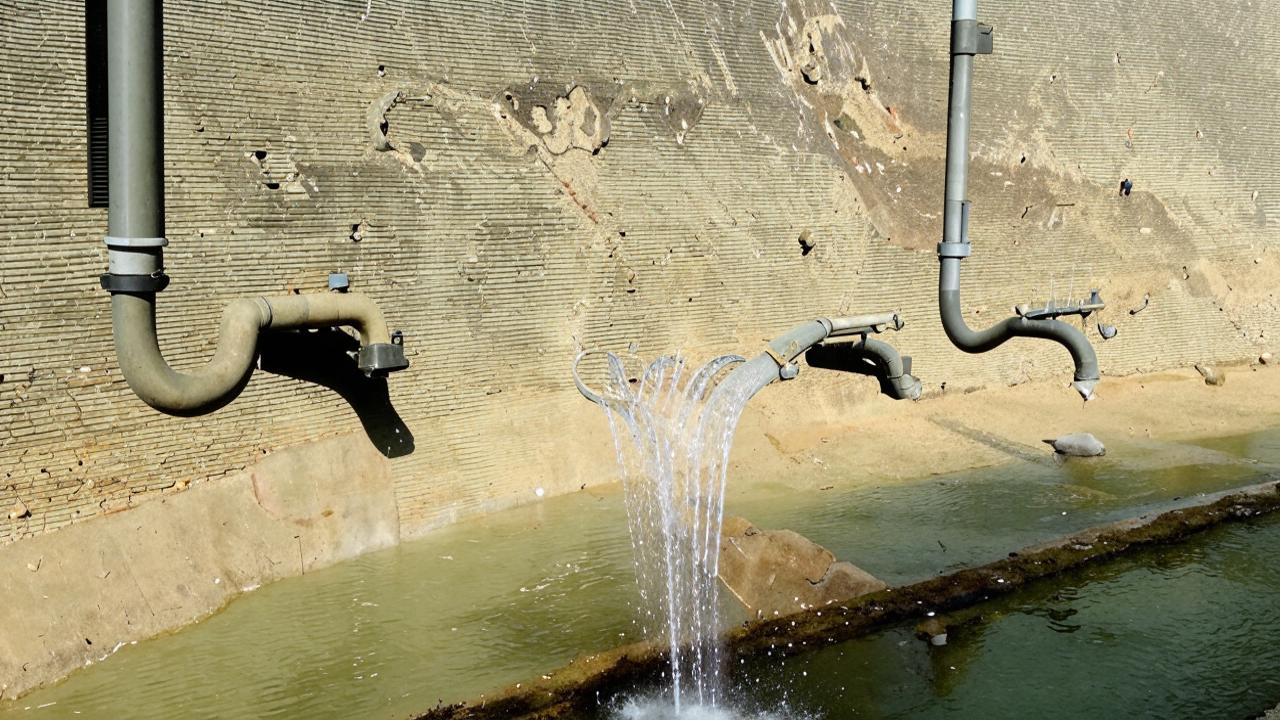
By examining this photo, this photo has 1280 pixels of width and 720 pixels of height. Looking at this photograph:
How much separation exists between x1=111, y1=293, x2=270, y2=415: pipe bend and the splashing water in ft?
8.59

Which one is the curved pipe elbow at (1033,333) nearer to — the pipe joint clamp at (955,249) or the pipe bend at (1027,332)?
the pipe bend at (1027,332)

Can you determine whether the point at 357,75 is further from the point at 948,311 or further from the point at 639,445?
the point at 948,311

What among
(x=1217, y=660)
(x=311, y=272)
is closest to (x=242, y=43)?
(x=311, y=272)

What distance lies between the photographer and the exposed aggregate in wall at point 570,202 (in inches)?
271

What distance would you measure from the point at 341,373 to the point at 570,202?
7.82 ft

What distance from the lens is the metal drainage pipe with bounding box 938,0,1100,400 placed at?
643cm

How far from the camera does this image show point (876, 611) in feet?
21.3

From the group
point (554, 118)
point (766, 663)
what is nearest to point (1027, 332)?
point (766, 663)

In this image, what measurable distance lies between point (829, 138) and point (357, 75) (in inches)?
184

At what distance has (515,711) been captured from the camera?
550 centimetres

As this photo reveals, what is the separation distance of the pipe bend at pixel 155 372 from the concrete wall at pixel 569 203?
1.48m

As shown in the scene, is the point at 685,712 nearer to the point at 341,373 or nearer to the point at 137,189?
the point at 137,189

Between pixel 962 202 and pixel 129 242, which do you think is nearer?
pixel 129 242

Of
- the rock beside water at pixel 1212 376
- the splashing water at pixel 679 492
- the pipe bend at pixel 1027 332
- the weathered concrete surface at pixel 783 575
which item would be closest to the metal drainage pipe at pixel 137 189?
the splashing water at pixel 679 492
